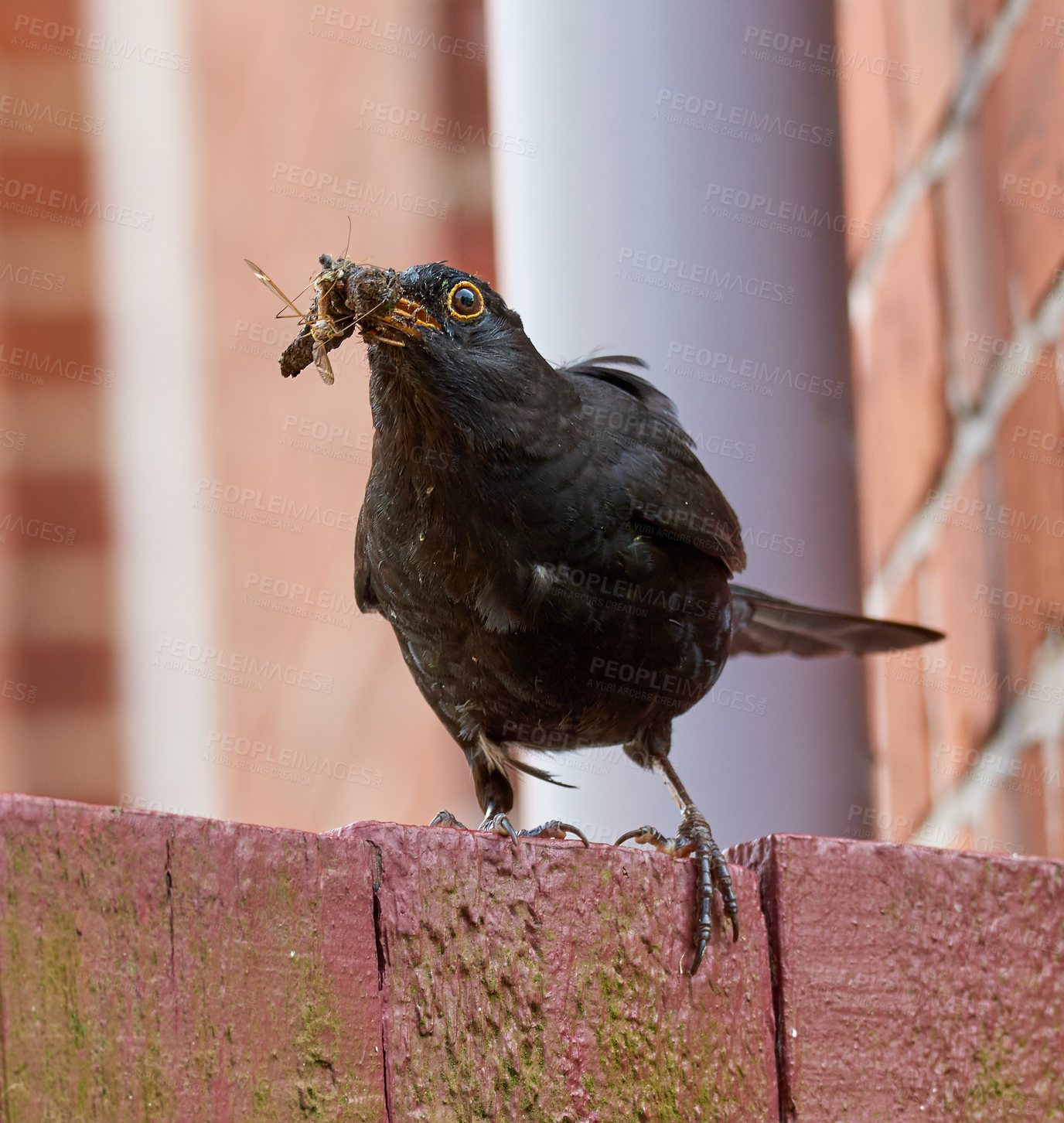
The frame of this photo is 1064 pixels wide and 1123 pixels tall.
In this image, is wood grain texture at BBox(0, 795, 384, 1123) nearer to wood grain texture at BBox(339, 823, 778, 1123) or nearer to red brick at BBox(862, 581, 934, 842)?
wood grain texture at BBox(339, 823, 778, 1123)

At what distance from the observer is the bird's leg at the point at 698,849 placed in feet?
5.03

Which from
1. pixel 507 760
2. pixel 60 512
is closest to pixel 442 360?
pixel 507 760

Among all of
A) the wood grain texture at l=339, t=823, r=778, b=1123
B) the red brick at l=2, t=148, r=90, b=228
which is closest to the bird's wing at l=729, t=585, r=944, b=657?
the wood grain texture at l=339, t=823, r=778, b=1123

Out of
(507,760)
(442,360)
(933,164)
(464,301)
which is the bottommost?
(507,760)

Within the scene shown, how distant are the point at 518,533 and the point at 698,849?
0.63 metres

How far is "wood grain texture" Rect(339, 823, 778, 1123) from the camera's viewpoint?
1.38 m

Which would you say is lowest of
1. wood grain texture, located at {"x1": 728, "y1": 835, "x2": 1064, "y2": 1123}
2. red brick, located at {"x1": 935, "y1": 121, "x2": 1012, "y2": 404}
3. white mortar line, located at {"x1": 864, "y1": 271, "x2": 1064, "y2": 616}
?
wood grain texture, located at {"x1": 728, "y1": 835, "x2": 1064, "y2": 1123}

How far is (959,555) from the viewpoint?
2924 mm

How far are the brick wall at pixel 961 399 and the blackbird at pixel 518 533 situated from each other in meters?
0.53

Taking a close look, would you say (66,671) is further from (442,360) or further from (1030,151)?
(1030,151)

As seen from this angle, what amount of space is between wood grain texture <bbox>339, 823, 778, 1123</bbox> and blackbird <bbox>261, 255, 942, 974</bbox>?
0.66 metres

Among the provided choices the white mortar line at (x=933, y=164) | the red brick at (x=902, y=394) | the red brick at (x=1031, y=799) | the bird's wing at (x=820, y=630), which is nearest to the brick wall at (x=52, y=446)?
the bird's wing at (x=820, y=630)

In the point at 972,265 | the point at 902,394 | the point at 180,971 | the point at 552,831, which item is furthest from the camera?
the point at 902,394

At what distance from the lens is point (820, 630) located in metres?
3.00
